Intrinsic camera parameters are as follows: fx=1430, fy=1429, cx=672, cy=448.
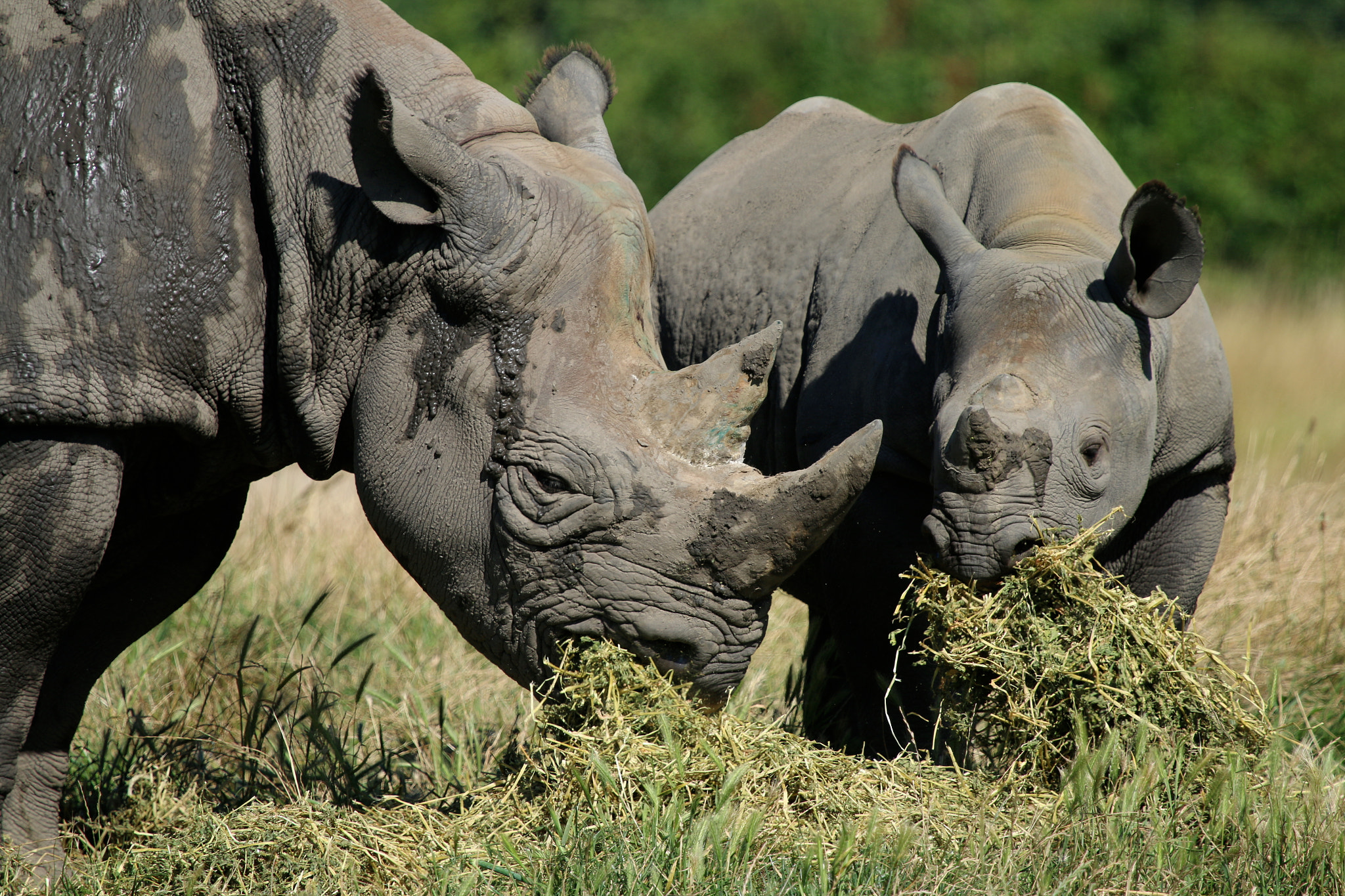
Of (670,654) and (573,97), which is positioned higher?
(573,97)

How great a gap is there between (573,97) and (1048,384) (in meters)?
1.56

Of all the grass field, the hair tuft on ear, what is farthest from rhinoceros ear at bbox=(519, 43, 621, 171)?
the grass field

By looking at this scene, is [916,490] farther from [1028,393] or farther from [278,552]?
[278,552]

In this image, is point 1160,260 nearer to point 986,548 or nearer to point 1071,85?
point 986,548

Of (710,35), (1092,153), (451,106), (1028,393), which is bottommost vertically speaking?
(1028,393)

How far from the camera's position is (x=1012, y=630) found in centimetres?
375

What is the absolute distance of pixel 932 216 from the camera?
4.49 m

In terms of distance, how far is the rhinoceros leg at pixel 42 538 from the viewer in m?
3.28

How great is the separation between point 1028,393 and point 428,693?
9.08ft

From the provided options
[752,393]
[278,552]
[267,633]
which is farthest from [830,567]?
[278,552]

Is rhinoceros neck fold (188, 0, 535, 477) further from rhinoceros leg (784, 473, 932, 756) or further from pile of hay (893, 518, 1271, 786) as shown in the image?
rhinoceros leg (784, 473, 932, 756)

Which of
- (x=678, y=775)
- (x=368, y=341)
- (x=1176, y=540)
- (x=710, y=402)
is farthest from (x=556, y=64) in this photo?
(x=1176, y=540)

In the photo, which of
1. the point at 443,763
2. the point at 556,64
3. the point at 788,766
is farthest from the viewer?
the point at 443,763

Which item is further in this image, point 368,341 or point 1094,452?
point 1094,452
